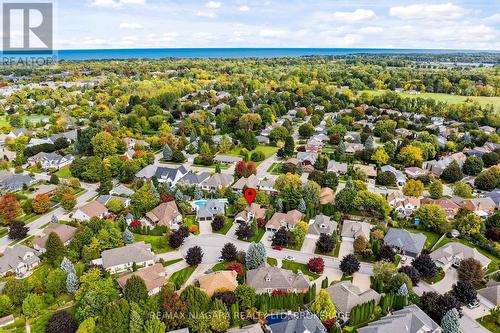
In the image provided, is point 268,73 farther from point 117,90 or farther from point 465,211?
point 465,211

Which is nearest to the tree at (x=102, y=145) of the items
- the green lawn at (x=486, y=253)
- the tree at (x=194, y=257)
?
the tree at (x=194, y=257)

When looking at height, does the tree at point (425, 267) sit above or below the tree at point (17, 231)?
above

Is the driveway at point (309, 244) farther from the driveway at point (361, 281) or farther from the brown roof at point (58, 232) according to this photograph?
the brown roof at point (58, 232)

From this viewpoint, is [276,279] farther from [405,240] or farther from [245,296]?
[405,240]

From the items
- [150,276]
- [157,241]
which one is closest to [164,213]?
[157,241]

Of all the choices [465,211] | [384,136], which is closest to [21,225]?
[465,211]
